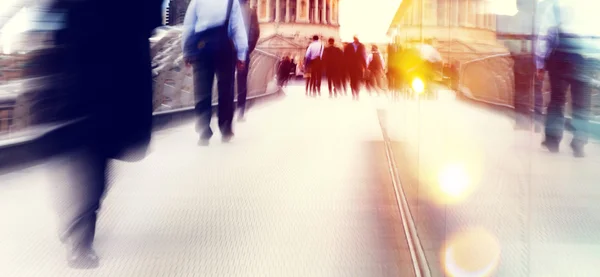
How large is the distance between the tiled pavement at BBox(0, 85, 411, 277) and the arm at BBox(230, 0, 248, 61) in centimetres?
49

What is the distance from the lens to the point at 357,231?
2861mm

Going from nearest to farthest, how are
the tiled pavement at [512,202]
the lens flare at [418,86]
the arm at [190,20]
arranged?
1. the tiled pavement at [512,202]
2. the lens flare at [418,86]
3. the arm at [190,20]

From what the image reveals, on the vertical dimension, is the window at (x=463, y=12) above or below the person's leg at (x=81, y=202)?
above

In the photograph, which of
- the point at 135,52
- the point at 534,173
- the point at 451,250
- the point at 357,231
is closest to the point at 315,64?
the point at 357,231

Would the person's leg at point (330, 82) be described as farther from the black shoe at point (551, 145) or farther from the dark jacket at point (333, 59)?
the black shoe at point (551, 145)

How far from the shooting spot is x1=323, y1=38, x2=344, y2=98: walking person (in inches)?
187

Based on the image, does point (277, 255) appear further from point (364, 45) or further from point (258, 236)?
point (364, 45)

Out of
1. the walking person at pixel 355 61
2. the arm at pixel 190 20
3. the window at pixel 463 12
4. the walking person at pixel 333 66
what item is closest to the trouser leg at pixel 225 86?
the arm at pixel 190 20

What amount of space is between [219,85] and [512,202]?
2661 mm

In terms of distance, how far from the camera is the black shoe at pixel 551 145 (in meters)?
1.25

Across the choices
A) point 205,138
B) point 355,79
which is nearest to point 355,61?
point 205,138

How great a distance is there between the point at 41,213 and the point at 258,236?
744 millimetres

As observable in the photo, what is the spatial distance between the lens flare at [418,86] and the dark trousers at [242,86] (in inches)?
38.5

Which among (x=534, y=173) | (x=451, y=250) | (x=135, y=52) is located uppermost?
(x=135, y=52)
